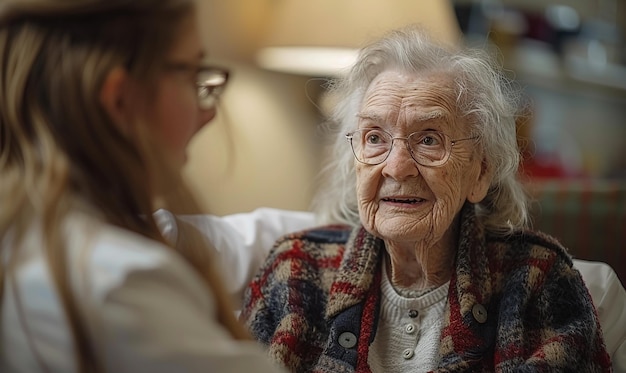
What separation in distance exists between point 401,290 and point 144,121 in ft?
2.49

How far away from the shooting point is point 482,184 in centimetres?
168

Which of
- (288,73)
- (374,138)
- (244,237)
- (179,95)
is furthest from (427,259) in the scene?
(288,73)

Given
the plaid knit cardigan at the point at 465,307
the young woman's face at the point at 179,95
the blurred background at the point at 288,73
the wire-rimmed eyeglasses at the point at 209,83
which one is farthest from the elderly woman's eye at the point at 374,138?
the young woman's face at the point at 179,95

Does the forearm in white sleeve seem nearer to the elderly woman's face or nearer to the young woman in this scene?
the elderly woman's face

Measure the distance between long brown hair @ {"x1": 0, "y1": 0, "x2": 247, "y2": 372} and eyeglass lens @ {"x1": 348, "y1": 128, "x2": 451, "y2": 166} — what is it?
643 mm

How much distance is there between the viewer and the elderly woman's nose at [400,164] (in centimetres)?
160

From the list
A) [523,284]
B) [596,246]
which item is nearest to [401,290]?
[523,284]

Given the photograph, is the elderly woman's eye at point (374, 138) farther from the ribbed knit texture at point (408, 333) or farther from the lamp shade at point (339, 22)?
the lamp shade at point (339, 22)

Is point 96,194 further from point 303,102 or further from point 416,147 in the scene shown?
point 303,102

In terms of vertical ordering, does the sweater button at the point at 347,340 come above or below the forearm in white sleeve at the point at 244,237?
below

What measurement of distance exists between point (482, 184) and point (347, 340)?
40 centimetres

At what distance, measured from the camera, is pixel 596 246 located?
234 cm

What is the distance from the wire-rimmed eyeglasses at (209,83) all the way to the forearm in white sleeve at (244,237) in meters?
0.51

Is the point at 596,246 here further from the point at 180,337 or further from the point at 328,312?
the point at 180,337
